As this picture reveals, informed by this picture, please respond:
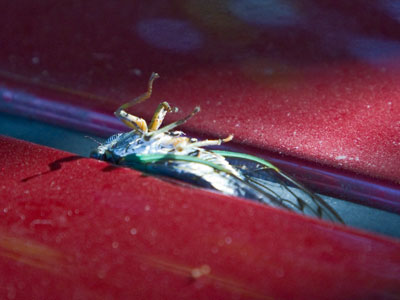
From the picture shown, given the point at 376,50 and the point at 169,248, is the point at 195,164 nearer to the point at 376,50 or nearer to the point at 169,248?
the point at 169,248

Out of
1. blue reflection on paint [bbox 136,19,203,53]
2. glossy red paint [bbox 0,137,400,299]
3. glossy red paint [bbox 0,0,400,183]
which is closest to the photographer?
glossy red paint [bbox 0,137,400,299]

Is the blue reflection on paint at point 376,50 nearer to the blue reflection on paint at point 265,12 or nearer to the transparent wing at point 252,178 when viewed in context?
the blue reflection on paint at point 265,12

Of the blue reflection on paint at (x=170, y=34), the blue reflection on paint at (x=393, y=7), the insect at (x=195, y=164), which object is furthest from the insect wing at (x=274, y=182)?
the blue reflection on paint at (x=393, y=7)

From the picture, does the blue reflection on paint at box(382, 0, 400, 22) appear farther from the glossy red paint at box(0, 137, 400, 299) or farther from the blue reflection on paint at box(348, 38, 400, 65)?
the glossy red paint at box(0, 137, 400, 299)

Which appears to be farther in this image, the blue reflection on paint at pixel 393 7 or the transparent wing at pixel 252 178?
the blue reflection on paint at pixel 393 7

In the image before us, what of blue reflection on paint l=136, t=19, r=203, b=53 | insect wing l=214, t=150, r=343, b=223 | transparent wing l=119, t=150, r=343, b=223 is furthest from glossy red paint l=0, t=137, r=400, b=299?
blue reflection on paint l=136, t=19, r=203, b=53

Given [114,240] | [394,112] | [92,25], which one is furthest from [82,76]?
[394,112]
